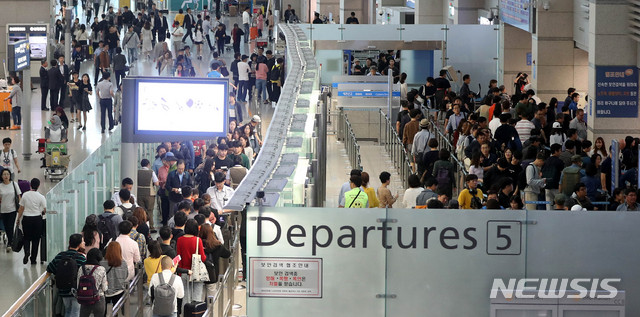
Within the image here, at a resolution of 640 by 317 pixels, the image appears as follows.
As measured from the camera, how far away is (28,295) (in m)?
10.2

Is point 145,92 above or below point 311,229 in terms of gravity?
above

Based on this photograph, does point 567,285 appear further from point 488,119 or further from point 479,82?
point 479,82

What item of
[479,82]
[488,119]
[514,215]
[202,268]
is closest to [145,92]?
[202,268]

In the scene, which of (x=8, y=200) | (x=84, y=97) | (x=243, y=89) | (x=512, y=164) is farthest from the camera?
(x=243, y=89)

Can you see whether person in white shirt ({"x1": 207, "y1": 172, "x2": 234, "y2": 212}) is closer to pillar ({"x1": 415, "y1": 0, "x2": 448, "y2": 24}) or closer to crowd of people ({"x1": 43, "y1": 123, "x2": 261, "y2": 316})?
crowd of people ({"x1": 43, "y1": 123, "x2": 261, "y2": 316})

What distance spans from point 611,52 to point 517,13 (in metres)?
5.85

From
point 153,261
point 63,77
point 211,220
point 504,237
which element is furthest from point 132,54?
point 504,237

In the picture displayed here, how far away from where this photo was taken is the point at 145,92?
1560 cm

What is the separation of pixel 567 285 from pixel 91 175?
7.88m

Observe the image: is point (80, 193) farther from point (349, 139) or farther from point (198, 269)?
point (349, 139)

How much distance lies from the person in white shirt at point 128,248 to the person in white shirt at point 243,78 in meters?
17.2

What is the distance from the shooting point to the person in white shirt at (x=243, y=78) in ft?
93.4

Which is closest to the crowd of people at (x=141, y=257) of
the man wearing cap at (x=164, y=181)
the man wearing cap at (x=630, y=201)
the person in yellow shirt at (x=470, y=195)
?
the man wearing cap at (x=164, y=181)

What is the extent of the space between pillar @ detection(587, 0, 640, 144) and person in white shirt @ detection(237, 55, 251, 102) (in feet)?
35.4
